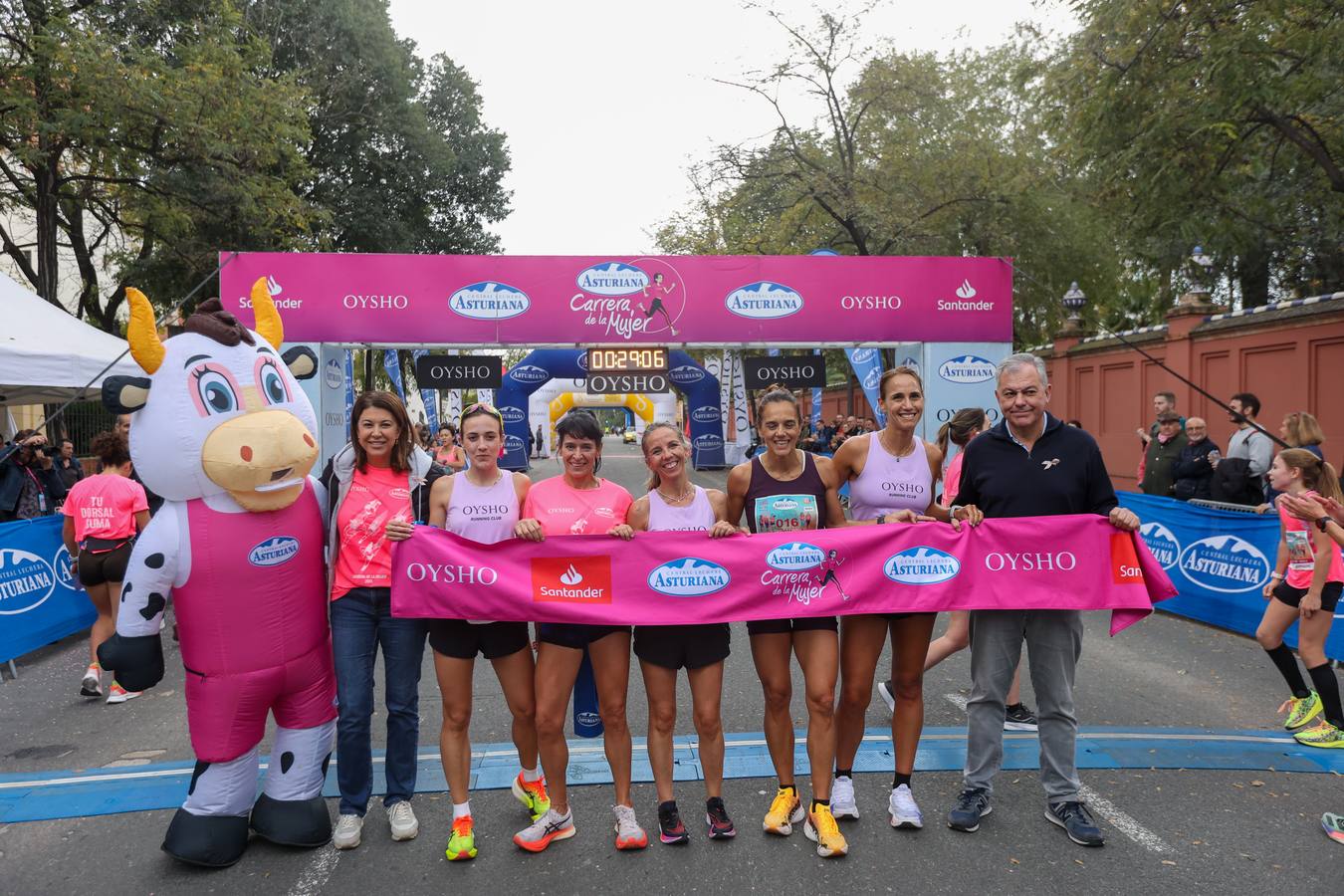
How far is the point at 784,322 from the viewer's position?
40.9 feet

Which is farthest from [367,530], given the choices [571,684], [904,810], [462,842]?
[904,810]

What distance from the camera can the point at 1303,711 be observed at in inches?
204

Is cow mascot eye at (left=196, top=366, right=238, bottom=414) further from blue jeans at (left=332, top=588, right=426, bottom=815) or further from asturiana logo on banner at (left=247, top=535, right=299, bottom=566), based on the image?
blue jeans at (left=332, top=588, right=426, bottom=815)

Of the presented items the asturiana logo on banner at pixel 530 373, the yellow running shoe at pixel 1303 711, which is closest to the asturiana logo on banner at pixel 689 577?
the yellow running shoe at pixel 1303 711

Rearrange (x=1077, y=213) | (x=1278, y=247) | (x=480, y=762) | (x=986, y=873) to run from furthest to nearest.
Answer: (x=1077, y=213)
(x=1278, y=247)
(x=480, y=762)
(x=986, y=873)

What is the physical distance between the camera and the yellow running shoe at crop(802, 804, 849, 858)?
3709 mm

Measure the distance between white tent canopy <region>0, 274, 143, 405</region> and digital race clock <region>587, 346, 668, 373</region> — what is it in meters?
6.18

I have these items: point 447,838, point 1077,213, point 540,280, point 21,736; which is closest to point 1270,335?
point 1077,213

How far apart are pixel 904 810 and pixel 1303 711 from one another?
2926mm

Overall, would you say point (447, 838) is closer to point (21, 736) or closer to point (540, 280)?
point (21, 736)

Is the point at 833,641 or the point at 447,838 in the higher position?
the point at 833,641

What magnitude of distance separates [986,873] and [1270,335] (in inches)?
543

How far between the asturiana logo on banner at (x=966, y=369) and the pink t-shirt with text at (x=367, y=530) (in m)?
10.0

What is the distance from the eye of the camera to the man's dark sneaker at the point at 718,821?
3.85 m
